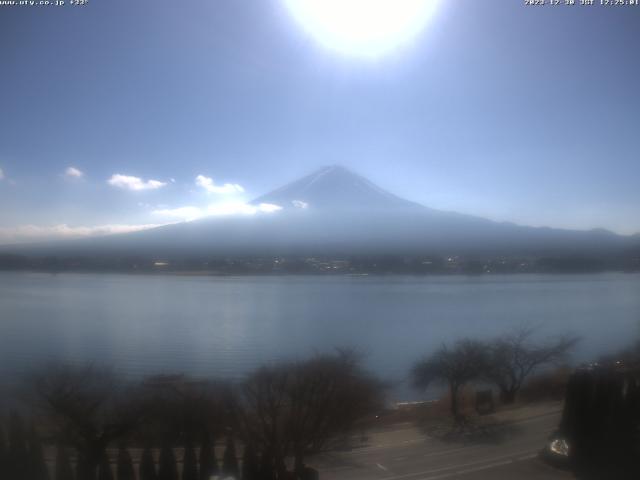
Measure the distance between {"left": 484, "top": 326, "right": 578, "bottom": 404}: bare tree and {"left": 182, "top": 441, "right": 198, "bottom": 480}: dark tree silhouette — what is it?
2.46 metres

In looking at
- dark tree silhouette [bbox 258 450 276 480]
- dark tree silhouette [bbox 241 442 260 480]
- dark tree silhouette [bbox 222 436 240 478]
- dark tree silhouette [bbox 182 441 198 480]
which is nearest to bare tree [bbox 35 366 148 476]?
dark tree silhouette [bbox 182 441 198 480]

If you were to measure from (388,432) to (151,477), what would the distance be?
1.63 meters

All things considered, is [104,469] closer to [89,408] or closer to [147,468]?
[147,468]

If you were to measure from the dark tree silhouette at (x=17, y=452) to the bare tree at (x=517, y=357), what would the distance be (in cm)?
348

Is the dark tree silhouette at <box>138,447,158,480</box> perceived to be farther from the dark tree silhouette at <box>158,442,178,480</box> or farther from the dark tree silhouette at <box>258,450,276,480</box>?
the dark tree silhouette at <box>258,450,276,480</box>

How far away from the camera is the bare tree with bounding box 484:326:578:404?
13.3 ft

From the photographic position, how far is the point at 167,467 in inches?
117

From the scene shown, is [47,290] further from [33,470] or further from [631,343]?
[631,343]

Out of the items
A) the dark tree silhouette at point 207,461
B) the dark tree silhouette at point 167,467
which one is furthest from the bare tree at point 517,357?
the dark tree silhouette at point 167,467

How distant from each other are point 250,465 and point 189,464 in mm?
389

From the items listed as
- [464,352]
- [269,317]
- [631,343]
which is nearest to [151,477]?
[269,317]

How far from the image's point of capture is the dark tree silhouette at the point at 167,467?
9.68ft

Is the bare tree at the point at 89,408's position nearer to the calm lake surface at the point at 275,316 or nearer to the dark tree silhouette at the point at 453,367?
the calm lake surface at the point at 275,316

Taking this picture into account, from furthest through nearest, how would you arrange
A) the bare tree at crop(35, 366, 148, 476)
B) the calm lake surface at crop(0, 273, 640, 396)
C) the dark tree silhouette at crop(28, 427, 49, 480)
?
the calm lake surface at crop(0, 273, 640, 396) < the bare tree at crop(35, 366, 148, 476) < the dark tree silhouette at crop(28, 427, 49, 480)
